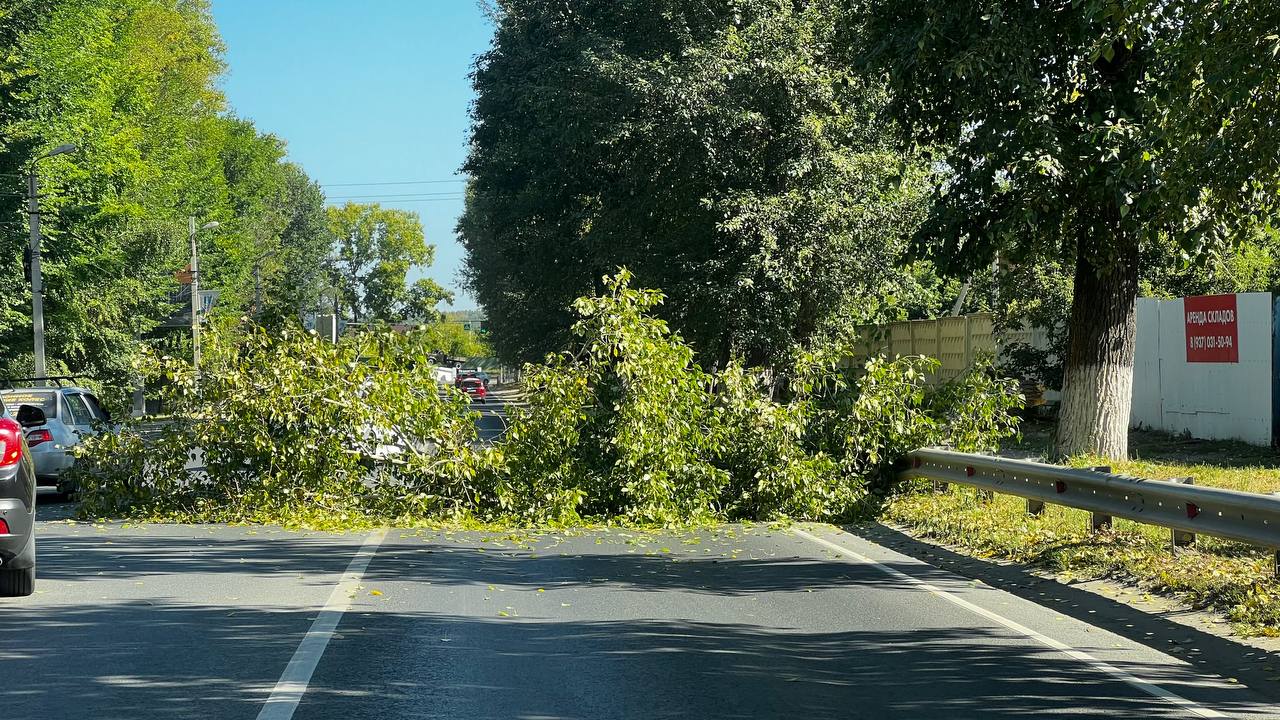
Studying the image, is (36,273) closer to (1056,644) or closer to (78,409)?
(78,409)

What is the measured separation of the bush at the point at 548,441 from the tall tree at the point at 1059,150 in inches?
54.7

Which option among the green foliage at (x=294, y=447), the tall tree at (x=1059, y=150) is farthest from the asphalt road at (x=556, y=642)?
the tall tree at (x=1059, y=150)

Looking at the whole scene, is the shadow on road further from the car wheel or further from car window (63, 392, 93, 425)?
car window (63, 392, 93, 425)

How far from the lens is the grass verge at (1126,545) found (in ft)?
29.9

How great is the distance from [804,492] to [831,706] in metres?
8.66

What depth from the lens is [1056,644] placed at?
812 cm

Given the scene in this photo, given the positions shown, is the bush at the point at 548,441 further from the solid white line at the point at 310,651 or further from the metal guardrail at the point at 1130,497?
the solid white line at the point at 310,651

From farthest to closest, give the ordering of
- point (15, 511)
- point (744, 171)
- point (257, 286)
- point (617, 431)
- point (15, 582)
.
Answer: point (257, 286) < point (744, 171) < point (617, 431) < point (15, 582) < point (15, 511)

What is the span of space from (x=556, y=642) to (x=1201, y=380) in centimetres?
1606

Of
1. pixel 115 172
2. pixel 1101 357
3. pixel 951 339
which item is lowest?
pixel 1101 357

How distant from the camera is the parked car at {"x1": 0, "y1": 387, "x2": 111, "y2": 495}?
60.1ft

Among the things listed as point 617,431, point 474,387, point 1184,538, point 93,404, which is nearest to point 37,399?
point 93,404

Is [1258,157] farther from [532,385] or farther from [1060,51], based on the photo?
[532,385]

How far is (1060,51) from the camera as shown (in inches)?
602
